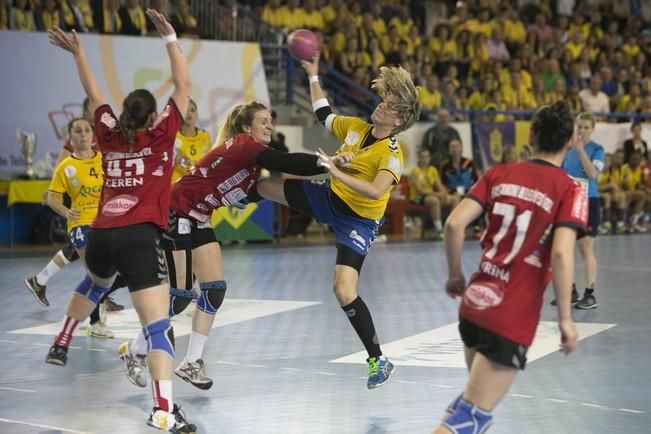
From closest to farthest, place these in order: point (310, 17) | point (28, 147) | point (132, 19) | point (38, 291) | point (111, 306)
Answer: point (38, 291) < point (111, 306) < point (28, 147) < point (132, 19) < point (310, 17)

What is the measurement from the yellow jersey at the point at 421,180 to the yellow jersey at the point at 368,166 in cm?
1181

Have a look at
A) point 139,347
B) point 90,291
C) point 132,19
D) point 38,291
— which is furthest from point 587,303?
point 132,19

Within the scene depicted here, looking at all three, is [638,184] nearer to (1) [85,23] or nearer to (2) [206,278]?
(1) [85,23]

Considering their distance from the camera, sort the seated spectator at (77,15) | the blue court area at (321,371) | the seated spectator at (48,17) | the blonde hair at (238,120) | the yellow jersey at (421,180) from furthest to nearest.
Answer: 1. the yellow jersey at (421,180)
2. the seated spectator at (77,15)
3. the seated spectator at (48,17)
4. the blonde hair at (238,120)
5. the blue court area at (321,371)

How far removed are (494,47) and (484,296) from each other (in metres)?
20.2

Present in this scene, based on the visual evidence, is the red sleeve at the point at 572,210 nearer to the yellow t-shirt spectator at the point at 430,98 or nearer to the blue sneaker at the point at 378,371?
the blue sneaker at the point at 378,371

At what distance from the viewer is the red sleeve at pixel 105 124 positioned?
5488mm

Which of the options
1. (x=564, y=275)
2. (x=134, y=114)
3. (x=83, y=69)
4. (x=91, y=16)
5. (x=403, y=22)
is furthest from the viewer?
(x=403, y=22)

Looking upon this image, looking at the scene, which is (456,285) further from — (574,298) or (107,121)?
(574,298)

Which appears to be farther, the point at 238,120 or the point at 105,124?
the point at 238,120

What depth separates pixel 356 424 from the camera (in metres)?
5.78

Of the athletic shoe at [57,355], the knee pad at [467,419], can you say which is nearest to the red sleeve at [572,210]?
the knee pad at [467,419]

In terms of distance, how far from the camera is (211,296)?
6633 mm

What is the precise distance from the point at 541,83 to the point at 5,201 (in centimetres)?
1200
